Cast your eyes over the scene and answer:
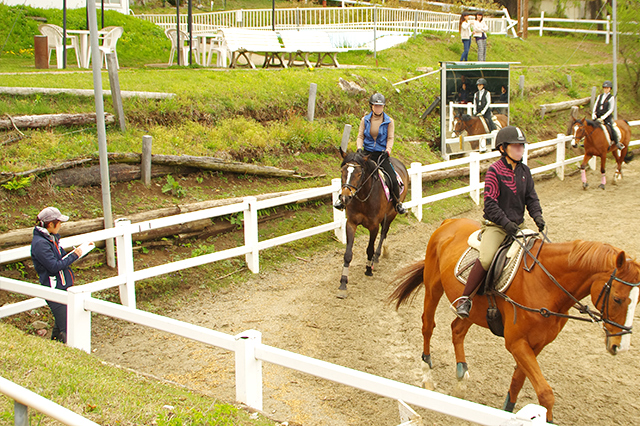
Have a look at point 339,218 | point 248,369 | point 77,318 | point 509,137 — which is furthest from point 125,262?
point 509,137

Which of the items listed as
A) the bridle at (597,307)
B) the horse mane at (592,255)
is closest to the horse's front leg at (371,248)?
the bridle at (597,307)

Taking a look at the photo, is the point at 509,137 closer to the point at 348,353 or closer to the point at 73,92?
the point at 348,353

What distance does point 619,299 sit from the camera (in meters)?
4.43

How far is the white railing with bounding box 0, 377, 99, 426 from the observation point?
8.83 ft

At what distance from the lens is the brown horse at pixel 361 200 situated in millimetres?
8844

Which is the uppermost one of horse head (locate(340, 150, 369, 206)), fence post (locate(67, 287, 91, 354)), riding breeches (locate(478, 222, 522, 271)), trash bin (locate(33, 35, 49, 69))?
trash bin (locate(33, 35, 49, 69))

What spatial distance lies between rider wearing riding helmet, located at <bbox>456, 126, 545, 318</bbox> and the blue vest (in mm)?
4454

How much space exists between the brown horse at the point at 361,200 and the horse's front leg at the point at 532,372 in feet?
12.6

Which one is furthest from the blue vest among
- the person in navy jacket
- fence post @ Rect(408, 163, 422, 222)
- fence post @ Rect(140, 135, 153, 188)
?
the person in navy jacket

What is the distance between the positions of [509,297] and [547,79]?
23.1 m

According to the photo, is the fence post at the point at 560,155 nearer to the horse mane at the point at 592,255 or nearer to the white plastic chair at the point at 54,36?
the horse mane at the point at 592,255

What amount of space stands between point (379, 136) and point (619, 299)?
6.04 metres

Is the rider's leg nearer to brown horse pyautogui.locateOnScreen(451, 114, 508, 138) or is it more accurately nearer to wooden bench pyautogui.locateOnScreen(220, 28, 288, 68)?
brown horse pyautogui.locateOnScreen(451, 114, 508, 138)

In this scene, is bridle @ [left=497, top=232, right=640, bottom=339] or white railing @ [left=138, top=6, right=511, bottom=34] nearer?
bridle @ [left=497, top=232, right=640, bottom=339]
